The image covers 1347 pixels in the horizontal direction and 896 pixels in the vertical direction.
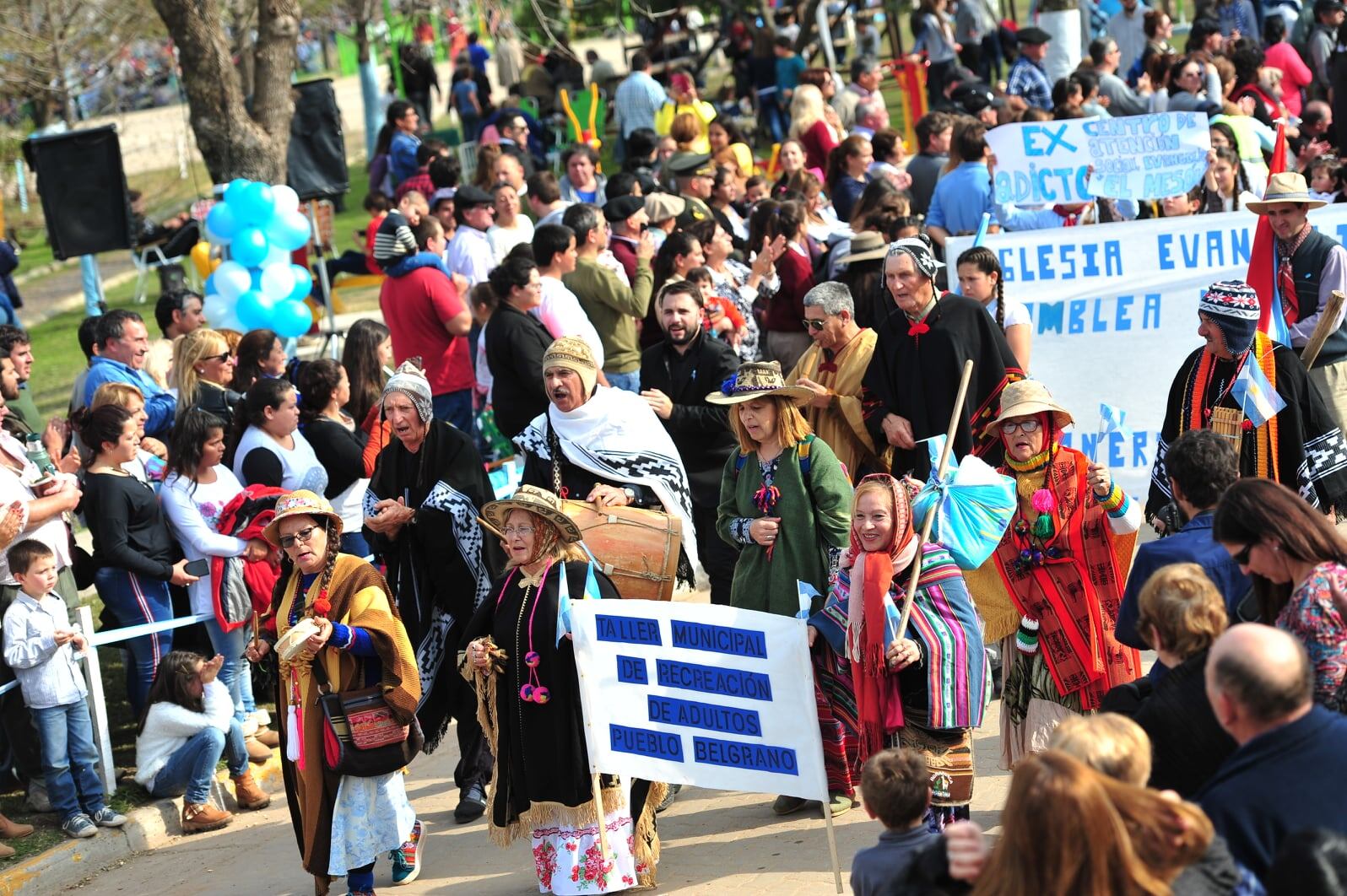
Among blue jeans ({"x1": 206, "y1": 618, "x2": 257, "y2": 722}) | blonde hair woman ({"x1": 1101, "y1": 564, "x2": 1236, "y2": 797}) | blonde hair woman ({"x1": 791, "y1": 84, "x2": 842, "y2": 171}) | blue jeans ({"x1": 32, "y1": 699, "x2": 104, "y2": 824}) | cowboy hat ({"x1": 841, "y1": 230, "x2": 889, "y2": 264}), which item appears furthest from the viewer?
blonde hair woman ({"x1": 791, "y1": 84, "x2": 842, "y2": 171})

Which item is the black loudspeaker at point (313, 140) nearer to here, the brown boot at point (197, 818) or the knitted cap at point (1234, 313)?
the brown boot at point (197, 818)

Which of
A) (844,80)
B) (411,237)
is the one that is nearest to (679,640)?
(411,237)

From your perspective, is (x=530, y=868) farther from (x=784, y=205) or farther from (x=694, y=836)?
(x=784, y=205)

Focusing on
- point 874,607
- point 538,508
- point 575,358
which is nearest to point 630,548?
point 538,508

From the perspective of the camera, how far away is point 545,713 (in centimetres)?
659

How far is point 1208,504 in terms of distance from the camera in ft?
18.3

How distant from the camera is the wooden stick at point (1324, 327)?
7758 millimetres

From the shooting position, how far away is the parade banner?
10789mm

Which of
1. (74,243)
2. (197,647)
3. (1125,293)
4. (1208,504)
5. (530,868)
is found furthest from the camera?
(74,243)

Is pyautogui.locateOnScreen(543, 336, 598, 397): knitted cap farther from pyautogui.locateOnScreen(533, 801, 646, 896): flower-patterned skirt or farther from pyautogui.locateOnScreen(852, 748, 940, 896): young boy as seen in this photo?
pyautogui.locateOnScreen(852, 748, 940, 896): young boy

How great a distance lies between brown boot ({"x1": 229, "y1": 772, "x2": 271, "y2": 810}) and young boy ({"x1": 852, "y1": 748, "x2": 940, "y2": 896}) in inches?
183

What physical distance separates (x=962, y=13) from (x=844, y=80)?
275cm

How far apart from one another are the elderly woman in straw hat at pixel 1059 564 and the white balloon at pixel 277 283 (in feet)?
26.4

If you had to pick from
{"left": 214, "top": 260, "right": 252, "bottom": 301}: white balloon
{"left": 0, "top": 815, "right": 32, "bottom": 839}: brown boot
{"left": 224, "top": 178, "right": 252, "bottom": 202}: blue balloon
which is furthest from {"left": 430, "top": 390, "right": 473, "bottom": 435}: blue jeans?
{"left": 0, "top": 815, "right": 32, "bottom": 839}: brown boot
